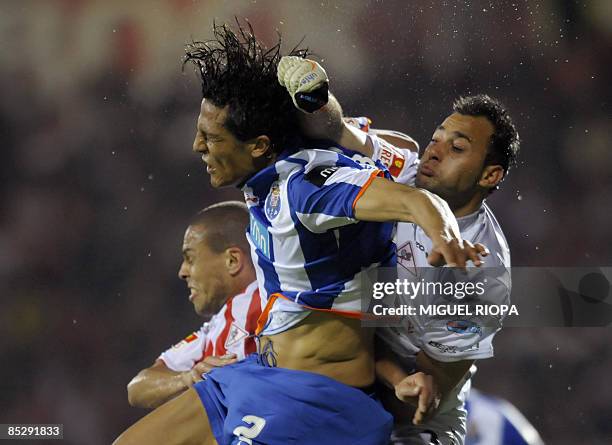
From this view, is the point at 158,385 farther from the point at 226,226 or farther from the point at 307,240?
the point at 307,240

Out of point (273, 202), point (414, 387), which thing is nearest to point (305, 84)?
point (273, 202)

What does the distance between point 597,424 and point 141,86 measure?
2.51 metres

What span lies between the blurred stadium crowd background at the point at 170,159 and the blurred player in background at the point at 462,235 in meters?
0.75

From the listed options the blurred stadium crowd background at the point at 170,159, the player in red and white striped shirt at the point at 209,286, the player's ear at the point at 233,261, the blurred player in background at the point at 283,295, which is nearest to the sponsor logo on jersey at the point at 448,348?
the blurred player in background at the point at 283,295

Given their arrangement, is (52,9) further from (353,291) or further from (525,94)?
(353,291)

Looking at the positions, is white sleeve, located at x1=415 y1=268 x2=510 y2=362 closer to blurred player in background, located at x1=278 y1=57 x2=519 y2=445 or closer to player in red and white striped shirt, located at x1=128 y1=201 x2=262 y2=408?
blurred player in background, located at x1=278 y1=57 x2=519 y2=445

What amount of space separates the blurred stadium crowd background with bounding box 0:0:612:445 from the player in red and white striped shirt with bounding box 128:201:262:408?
0.65 m

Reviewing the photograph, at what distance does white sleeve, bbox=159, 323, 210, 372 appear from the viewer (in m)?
3.13

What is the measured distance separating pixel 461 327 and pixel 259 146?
0.83 meters

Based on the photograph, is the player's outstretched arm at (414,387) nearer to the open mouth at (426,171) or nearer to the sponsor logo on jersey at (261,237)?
the sponsor logo on jersey at (261,237)

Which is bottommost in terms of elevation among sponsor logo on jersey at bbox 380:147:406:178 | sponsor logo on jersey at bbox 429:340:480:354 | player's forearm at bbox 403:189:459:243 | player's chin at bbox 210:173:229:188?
sponsor logo on jersey at bbox 429:340:480:354

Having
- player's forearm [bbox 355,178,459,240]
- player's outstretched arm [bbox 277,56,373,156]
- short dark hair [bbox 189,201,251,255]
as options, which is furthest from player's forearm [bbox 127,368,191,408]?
player's forearm [bbox 355,178,459,240]

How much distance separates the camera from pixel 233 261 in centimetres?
313

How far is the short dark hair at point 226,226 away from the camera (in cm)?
315
